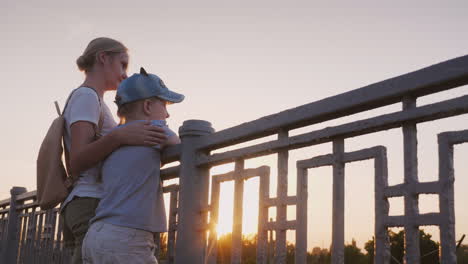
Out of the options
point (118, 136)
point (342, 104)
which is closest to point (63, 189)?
point (118, 136)

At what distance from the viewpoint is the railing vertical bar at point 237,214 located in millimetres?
2293

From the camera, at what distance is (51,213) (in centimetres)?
451

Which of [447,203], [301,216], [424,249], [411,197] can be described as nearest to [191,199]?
[301,216]

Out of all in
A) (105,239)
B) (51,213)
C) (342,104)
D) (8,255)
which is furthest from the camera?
(8,255)

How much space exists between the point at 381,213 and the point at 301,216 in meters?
0.38

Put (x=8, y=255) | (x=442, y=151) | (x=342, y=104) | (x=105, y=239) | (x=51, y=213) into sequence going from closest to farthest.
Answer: (x=442, y=151)
(x=342, y=104)
(x=105, y=239)
(x=51, y=213)
(x=8, y=255)

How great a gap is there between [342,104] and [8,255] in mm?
5240

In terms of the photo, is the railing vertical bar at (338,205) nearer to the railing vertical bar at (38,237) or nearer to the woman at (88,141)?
the woman at (88,141)

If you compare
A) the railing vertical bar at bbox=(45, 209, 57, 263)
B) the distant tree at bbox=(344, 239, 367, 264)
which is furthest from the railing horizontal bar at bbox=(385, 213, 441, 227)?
the distant tree at bbox=(344, 239, 367, 264)

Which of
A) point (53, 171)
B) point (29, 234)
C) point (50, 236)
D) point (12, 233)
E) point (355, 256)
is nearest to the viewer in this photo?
point (53, 171)

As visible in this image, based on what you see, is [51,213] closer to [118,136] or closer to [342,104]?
[118,136]

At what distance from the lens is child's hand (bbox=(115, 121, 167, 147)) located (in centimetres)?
231

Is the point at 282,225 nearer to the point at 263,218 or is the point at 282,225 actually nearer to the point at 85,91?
the point at 263,218

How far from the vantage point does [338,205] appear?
71.4 inches
